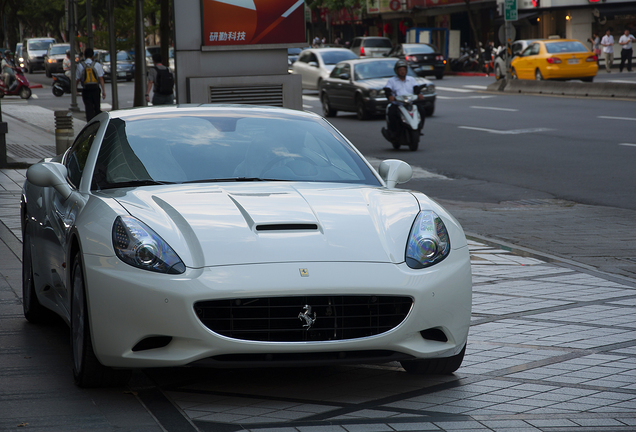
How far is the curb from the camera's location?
27281 millimetres

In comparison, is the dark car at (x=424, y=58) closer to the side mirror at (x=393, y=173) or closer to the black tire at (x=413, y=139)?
the black tire at (x=413, y=139)

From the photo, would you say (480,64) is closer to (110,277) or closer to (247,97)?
(247,97)

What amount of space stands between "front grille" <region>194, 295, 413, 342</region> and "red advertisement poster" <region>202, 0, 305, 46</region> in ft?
34.0

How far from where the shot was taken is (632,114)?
73.1ft

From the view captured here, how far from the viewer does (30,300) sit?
5.93 metres

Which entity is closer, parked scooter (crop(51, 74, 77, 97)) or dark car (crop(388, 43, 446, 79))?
parked scooter (crop(51, 74, 77, 97))

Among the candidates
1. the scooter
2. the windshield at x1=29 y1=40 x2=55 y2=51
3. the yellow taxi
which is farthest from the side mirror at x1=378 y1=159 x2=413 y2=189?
the windshield at x1=29 y1=40 x2=55 y2=51

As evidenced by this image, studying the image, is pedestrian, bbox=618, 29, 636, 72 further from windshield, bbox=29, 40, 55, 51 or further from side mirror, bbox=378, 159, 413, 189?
side mirror, bbox=378, 159, 413, 189

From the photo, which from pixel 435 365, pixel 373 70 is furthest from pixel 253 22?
pixel 373 70

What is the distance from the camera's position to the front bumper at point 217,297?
408 centimetres

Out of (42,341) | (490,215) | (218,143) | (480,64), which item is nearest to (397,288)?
(218,143)

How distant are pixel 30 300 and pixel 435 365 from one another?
267cm

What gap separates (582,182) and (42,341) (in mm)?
9561

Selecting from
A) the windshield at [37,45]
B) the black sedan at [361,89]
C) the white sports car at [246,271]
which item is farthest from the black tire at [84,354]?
the windshield at [37,45]
